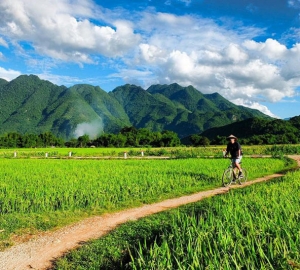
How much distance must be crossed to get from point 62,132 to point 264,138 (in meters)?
146

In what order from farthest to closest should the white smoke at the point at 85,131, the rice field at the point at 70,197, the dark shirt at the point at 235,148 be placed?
Answer: the white smoke at the point at 85,131, the dark shirt at the point at 235,148, the rice field at the point at 70,197

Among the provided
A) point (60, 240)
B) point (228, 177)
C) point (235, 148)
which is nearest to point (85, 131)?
point (228, 177)

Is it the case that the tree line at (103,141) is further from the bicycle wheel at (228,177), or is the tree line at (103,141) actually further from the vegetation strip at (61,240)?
the vegetation strip at (61,240)

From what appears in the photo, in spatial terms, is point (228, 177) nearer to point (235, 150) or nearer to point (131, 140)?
point (235, 150)

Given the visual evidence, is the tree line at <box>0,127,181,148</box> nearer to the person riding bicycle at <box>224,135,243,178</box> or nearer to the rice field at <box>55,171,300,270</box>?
the person riding bicycle at <box>224,135,243,178</box>

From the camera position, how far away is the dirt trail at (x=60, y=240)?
5.55 metres

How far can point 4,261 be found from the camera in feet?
18.3

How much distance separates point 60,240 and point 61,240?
2 cm

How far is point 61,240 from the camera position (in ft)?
22.0

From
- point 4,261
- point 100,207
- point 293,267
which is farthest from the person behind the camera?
point 100,207

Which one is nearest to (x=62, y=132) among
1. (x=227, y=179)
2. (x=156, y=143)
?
(x=156, y=143)

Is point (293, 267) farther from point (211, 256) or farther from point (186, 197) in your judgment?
point (186, 197)

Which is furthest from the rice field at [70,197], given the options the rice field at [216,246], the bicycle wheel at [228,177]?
the rice field at [216,246]

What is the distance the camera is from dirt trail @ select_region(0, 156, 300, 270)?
218 inches
